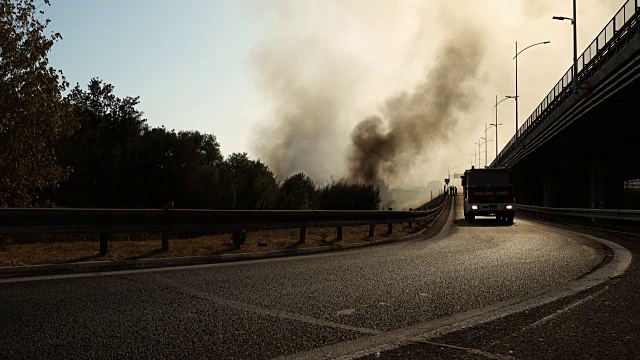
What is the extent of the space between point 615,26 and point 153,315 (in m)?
20.6

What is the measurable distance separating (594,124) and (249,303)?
2643 centimetres

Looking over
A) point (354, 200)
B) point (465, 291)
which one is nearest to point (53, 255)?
point (465, 291)

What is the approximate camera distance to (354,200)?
171 ft

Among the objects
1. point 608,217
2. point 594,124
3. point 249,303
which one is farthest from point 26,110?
Answer: point 594,124

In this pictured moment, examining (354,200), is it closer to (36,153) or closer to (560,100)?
(560,100)

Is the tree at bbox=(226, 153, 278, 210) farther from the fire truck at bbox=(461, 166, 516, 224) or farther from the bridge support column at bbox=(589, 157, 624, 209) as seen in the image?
the bridge support column at bbox=(589, 157, 624, 209)

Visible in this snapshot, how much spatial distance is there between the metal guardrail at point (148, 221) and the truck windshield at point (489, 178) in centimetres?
1559

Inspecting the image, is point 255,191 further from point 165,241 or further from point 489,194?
point 165,241

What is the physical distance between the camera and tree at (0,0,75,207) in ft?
45.4

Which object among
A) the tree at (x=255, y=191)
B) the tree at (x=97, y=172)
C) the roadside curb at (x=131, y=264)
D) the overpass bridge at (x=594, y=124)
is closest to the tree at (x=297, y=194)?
the tree at (x=255, y=191)

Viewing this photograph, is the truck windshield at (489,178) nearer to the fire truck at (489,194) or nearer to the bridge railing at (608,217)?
the fire truck at (489,194)

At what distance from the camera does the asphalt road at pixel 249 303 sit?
11.7 ft

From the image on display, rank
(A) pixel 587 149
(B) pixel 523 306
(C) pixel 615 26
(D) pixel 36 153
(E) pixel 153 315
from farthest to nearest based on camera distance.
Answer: (A) pixel 587 149
(C) pixel 615 26
(D) pixel 36 153
(B) pixel 523 306
(E) pixel 153 315

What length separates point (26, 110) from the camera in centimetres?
1405
